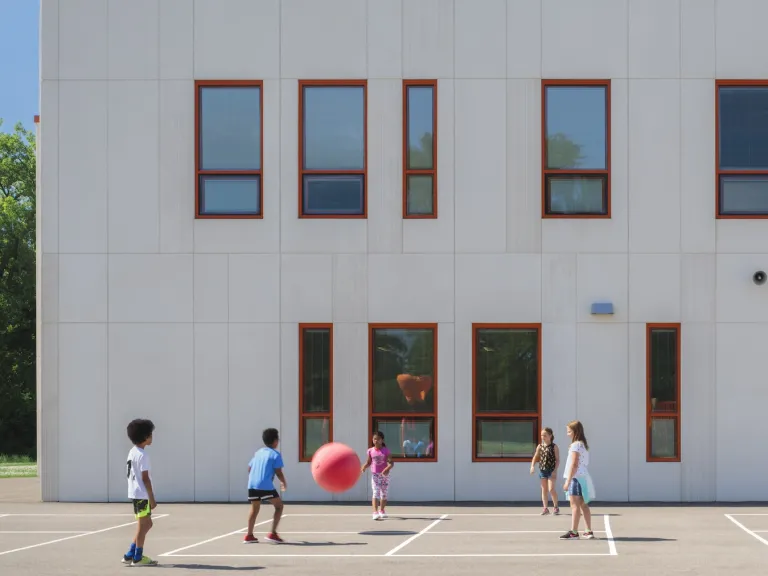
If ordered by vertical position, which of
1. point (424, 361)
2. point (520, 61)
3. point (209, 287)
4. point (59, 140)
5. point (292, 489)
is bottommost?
point (292, 489)

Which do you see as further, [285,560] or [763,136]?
[763,136]

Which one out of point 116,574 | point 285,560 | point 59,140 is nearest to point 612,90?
point 59,140

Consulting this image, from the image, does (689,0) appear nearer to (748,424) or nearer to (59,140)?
(748,424)

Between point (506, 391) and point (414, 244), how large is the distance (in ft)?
9.97

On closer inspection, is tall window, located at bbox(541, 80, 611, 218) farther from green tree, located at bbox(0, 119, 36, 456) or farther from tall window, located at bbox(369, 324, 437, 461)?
green tree, located at bbox(0, 119, 36, 456)

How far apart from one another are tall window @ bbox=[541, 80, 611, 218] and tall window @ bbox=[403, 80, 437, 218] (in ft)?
6.43

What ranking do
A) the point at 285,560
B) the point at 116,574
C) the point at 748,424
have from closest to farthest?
1. the point at 116,574
2. the point at 285,560
3. the point at 748,424

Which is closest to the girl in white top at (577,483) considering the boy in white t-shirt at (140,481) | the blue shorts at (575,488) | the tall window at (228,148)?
the blue shorts at (575,488)

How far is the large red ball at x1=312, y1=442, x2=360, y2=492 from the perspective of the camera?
649 inches

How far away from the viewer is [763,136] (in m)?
21.5

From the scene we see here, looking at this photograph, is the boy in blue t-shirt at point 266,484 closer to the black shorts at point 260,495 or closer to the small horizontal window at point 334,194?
the black shorts at point 260,495

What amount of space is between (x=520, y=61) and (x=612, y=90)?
1.70 m

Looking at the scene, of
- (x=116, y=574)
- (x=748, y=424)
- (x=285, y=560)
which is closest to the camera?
(x=116, y=574)

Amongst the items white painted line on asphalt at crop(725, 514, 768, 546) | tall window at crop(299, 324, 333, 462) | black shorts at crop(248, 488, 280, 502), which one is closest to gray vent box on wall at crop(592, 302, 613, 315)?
white painted line on asphalt at crop(725, 514, 768, 546)
